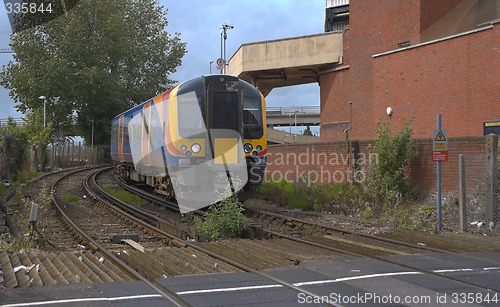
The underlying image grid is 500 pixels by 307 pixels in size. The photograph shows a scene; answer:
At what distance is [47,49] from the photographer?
40.6 m

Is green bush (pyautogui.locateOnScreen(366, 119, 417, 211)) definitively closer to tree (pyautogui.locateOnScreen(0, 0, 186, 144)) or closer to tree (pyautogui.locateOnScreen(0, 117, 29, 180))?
tree (pyautogui.locateOnScreen(0, 117, 29, 180))

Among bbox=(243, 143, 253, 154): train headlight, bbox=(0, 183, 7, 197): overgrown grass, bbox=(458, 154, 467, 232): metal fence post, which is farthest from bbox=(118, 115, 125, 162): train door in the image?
bbox=(458, 154, 467, 232): metal fence post

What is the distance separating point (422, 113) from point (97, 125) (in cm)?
3560

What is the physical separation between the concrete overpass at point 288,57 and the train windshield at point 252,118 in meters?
15.2

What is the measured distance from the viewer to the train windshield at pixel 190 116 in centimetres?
1116

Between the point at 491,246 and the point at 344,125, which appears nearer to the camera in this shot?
the point at 491,246

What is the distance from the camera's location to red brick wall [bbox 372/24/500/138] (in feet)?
48.3

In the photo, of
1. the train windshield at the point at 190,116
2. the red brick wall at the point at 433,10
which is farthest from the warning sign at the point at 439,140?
the red brick wall at the point at 433,10

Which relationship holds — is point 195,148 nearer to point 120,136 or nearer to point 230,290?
point 230,290

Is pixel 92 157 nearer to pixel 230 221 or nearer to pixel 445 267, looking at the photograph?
pixel 230 221

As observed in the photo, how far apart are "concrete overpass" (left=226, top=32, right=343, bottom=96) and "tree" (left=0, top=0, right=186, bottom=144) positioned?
15594 millimetres

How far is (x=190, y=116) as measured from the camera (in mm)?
11250

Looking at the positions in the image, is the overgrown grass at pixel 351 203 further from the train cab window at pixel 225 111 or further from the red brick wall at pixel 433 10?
the red brick wall at pixel 433 10

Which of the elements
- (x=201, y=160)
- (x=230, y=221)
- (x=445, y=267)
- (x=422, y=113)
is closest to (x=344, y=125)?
(x=422, y=113)
